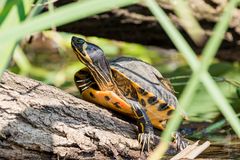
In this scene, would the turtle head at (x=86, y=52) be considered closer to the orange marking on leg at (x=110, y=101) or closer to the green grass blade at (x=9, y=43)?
the orange marking on leg at (x=110, y=101)

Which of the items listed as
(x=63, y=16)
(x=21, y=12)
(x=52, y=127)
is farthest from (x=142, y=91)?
(x=63, y=16)

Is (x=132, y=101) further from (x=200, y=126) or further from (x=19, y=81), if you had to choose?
(x=200, y=126)

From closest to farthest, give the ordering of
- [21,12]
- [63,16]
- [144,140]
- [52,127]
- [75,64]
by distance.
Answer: [63,16] < [21,12] < [52,127] < [144,140] < [75,64]

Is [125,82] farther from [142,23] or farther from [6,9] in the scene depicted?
[6,9]

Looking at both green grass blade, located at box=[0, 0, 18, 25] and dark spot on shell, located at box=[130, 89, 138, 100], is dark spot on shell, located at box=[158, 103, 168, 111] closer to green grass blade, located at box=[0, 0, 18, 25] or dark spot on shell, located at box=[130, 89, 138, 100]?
dark spot on shell, located at box=[130, 89, 138, 100]

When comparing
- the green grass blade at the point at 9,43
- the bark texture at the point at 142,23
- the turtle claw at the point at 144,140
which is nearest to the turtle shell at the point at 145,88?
the turtle claw at the point at 144,140

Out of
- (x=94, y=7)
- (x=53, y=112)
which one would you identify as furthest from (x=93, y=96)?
(x=94, y=7)
